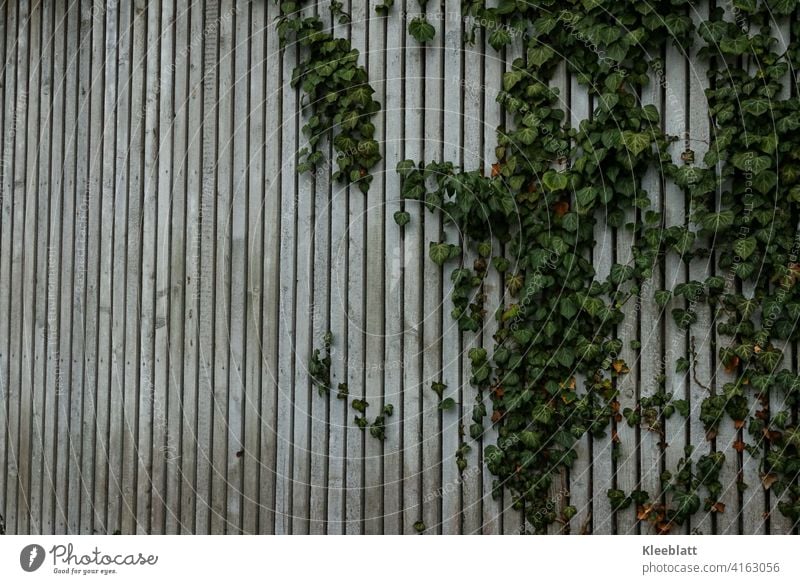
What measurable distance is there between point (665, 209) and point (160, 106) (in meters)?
2.42

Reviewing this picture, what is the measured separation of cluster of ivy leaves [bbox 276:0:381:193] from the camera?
3539 mm

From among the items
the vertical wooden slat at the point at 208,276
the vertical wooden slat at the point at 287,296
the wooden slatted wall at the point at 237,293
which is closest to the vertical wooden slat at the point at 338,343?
the wooden slatted wall at the point at 237,293

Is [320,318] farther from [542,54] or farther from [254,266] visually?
[542,54]

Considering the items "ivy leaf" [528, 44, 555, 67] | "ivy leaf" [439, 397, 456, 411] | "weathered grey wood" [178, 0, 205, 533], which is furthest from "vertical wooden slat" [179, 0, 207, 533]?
"ivy leaf" [528, 44, 555, 67]

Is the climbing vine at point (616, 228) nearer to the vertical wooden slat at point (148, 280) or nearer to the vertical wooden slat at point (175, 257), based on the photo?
the vertical wooden slat at point (175, 257)

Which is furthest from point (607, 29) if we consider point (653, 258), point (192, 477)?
point (192, 477)

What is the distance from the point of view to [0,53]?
14.9 ft

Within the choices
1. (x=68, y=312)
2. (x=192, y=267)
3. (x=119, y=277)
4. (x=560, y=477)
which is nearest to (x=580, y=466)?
(x=560, y=477)
